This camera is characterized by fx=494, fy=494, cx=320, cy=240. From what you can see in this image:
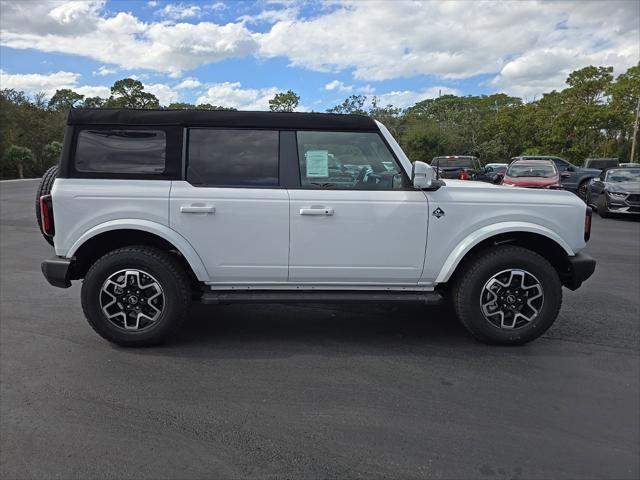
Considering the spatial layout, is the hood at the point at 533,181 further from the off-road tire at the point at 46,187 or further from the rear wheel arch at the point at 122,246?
the off-road tire at the point at 46,187

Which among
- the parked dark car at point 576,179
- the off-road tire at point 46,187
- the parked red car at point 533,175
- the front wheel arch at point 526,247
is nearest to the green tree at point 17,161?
the parked dark car at point 576,179

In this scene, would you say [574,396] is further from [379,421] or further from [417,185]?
[417,185]

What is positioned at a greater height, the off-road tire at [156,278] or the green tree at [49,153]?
the green tree at [49,153]

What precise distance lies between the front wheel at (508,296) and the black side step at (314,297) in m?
0.30

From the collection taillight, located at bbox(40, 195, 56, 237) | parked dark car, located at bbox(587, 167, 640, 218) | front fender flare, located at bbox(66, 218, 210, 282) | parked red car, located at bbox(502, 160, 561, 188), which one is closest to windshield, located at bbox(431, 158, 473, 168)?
parked red car, located at bbox(502, 160, 561, 188)

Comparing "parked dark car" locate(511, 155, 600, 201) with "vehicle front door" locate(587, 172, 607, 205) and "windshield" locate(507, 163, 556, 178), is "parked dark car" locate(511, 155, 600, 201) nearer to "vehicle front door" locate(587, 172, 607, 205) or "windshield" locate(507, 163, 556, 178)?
"vehicle front door" locate(587, 172, 607, 205)

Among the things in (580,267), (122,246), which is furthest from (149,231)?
(580,267)

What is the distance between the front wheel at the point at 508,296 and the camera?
4078mm

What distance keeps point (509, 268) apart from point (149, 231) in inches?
116

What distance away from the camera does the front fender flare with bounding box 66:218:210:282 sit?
3.98 metres

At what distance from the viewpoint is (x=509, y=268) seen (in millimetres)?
4082

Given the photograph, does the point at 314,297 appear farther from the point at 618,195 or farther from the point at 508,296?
the point at 618,195

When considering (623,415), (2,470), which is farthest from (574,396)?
(2,470)

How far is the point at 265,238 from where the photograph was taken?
13.3 ft
